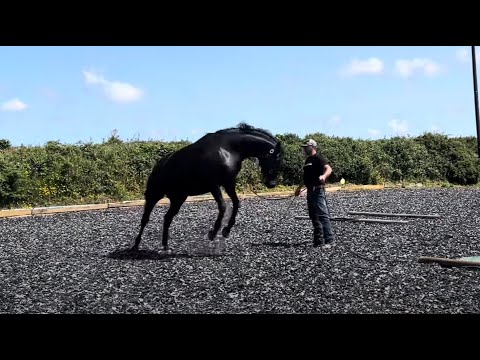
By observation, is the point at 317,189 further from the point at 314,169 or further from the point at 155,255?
the point at 155,255

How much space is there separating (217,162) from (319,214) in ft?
7.27

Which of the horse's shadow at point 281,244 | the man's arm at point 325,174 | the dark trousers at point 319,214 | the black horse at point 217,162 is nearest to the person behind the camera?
the black horse at point 217,162

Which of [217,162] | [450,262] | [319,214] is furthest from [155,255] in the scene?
[450,262]

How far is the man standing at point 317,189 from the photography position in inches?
343

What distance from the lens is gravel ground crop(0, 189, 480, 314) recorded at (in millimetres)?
6230

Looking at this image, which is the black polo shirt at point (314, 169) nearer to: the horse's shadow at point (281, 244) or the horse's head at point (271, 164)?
the horse's head at point (271, 164)

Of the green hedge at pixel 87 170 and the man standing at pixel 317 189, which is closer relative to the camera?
the man standing at pixel 317 189

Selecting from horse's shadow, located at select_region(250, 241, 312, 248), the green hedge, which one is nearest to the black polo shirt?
horse's shadow, located at select_region(250, 241, 312, 248)

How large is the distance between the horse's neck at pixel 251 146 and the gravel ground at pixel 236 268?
1.46 meters

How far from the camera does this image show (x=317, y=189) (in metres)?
8.94

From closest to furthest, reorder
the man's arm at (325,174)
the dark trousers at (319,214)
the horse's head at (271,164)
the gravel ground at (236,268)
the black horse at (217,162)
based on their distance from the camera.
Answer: the gravel ground at (236,268) < the black horse at (217,162) < the horse's head at (271,164) < the man's arm at (325,174) < the dark trousers at (319,214)

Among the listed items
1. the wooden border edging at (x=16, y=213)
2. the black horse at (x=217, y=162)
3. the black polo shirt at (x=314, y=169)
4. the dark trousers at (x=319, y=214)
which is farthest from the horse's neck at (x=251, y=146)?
the wooden border edging at (x=16, y=213)
